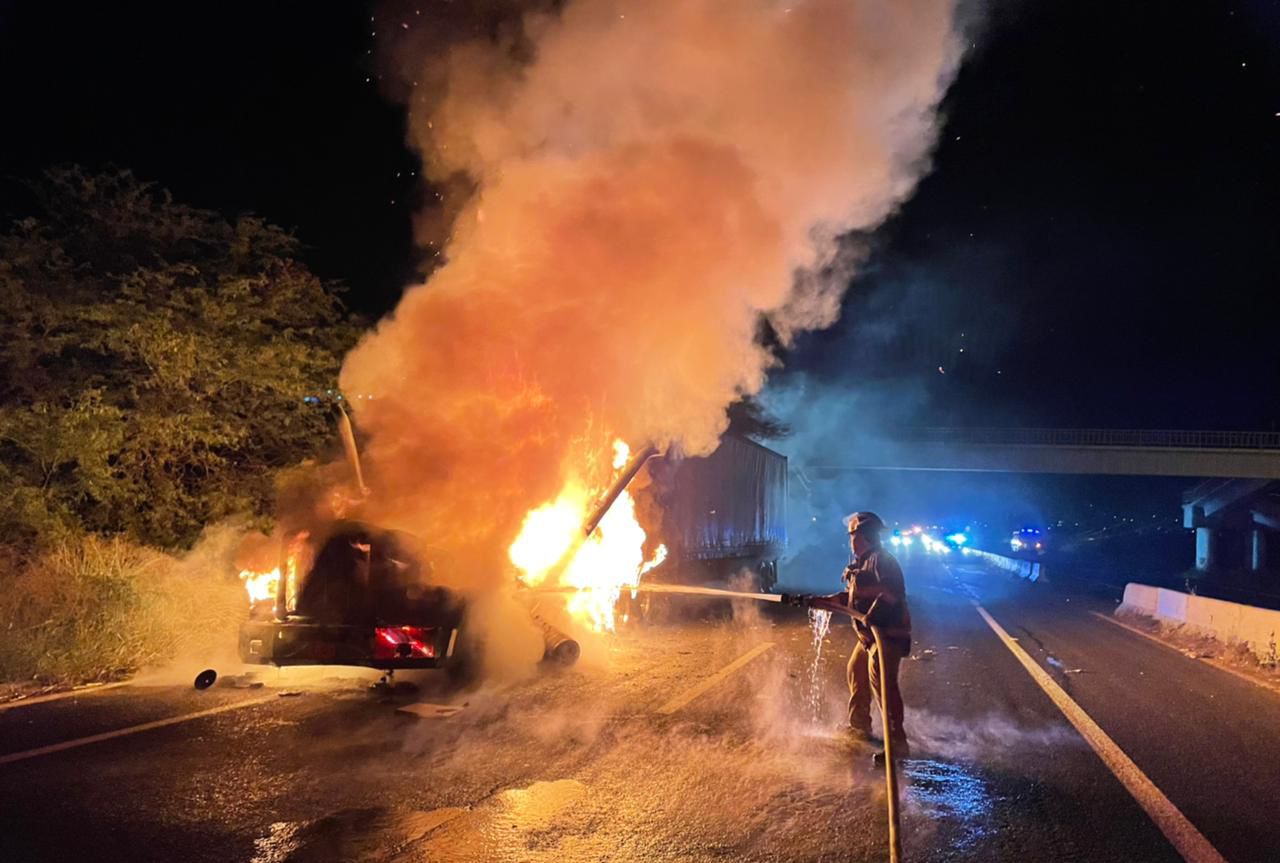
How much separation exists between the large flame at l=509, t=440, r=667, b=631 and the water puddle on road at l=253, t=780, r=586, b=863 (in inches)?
143

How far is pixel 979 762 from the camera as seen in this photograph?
21.5ft

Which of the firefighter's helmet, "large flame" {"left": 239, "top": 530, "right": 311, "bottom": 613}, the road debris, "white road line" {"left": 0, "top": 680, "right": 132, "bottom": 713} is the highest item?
the firefighter's helmet

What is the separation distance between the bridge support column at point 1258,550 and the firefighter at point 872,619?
57119mm

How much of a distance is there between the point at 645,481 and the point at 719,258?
3767 mm

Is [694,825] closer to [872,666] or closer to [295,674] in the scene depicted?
[872,666]

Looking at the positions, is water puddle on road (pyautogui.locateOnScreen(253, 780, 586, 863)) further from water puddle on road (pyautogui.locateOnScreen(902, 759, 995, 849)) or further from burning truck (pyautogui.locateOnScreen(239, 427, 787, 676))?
burning truck (pyautogui.locateOnScreen(239, 427, 787, 676))

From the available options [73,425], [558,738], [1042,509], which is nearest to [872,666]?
[558,738]

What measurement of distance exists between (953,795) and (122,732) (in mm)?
5760

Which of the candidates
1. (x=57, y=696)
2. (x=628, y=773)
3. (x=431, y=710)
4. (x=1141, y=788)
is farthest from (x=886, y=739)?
(x=57, y=696)

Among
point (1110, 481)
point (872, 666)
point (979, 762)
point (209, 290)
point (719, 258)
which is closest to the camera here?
point (979, 762)

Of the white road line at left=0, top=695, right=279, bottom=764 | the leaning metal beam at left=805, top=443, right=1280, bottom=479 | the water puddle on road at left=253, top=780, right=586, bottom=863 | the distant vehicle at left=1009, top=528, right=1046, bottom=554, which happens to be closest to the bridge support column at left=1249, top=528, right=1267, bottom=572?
the distant vehicle at left=1009, top=528, right=1046, bottom=554

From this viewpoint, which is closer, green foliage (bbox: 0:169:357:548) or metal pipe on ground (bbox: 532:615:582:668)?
metal pipe on ground (bbox: 532:615:582:668)

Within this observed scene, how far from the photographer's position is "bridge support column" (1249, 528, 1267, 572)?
54.1 m

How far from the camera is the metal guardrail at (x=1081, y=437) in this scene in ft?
151
